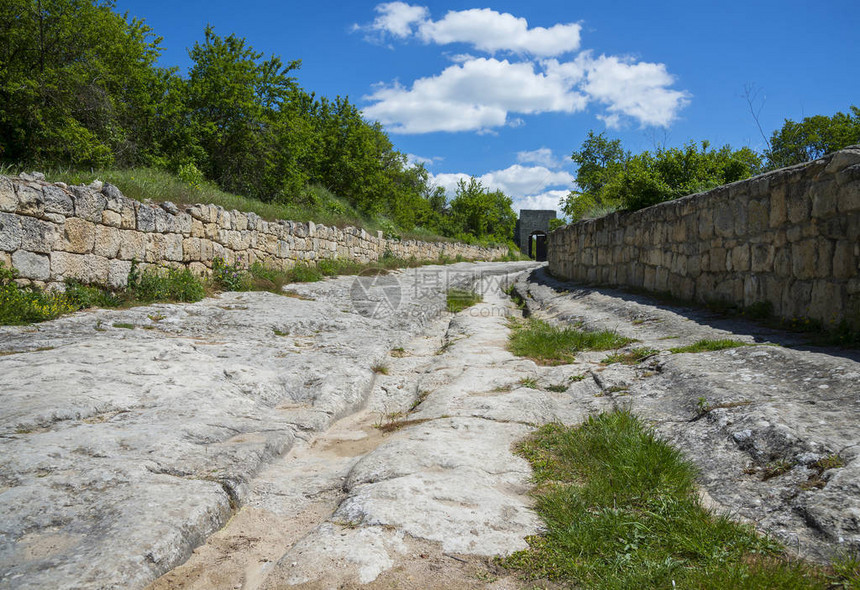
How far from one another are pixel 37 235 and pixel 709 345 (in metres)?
6.98

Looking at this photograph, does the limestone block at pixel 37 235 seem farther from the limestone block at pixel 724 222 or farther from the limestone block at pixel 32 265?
the limestone block at pixel 724 222

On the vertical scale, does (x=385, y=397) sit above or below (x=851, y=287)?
below

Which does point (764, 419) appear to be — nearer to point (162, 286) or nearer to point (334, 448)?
point (334, 448)

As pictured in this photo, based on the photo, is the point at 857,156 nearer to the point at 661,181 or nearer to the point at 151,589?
the point at 661,181

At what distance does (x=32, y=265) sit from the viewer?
5.68m

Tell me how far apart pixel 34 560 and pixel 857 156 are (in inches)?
228

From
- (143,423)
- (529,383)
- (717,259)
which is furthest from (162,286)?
(717,259)

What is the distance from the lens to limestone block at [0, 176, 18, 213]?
17.7 feet

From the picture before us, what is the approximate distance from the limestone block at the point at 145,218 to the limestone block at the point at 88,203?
591mm

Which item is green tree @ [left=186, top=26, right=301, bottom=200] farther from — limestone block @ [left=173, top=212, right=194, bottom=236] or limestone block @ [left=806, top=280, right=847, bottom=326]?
limestone block @ [left=806, top=280, right=847, bottom=326]

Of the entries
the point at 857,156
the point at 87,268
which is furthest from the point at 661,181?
the point at 87,268

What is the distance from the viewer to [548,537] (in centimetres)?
213

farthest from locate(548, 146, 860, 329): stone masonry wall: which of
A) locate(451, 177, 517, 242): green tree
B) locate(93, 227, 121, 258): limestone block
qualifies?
locate(451, 177, 517, 242): green tree

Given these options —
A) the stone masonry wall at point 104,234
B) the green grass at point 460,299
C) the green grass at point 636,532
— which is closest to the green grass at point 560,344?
the green grass at point 636,532
